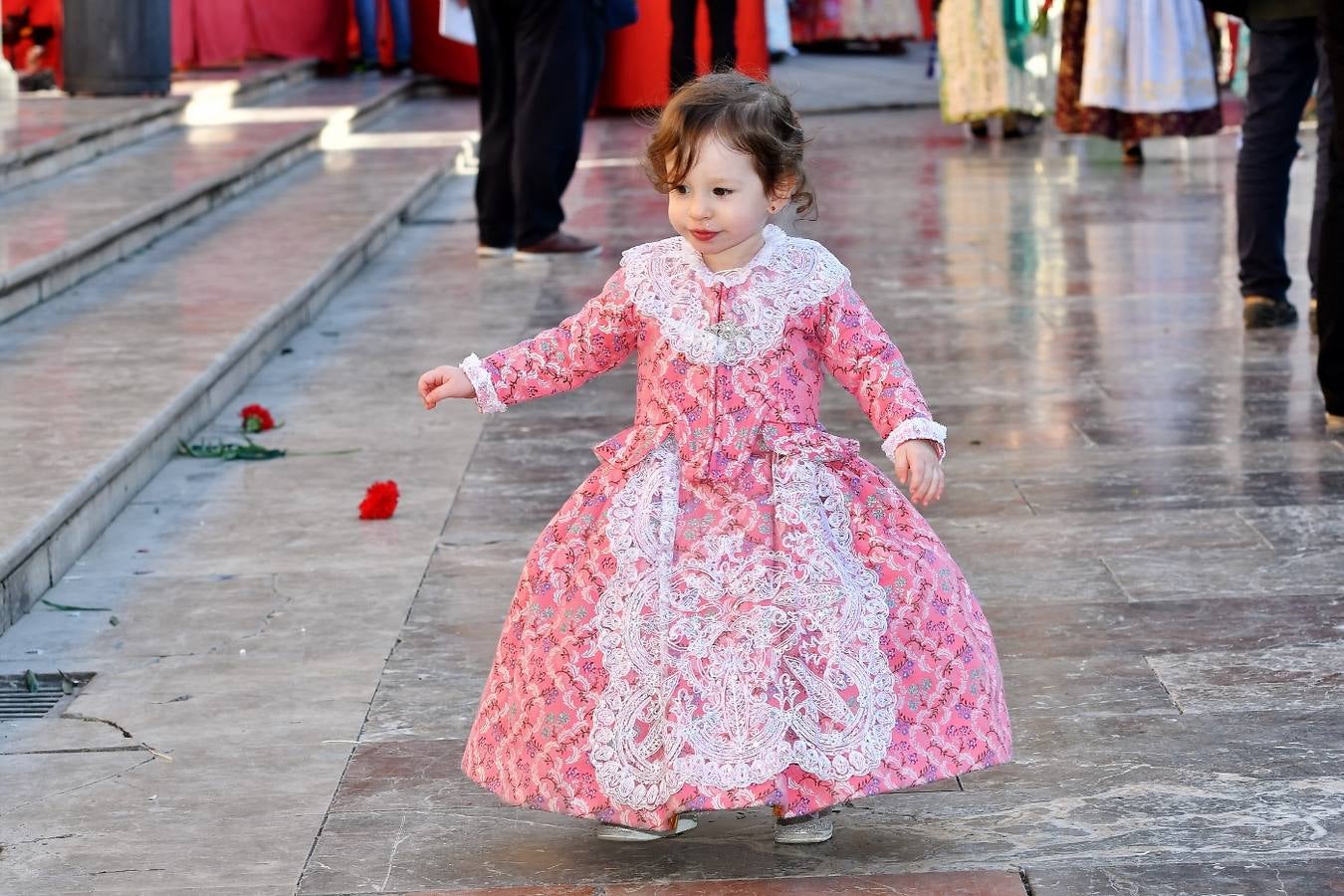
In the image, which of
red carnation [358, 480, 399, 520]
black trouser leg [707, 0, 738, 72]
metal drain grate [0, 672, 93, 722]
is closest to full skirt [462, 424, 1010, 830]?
metal drain grate [0, 672, 93, 722]

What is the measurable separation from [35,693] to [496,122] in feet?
16.1

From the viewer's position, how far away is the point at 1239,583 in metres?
3.66

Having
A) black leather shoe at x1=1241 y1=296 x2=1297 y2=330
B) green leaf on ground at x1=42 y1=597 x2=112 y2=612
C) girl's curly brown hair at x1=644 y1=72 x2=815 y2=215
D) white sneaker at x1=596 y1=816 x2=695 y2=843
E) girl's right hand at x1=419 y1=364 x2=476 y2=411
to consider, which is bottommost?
black leather shoe at x1=1241 y1=296 x2=1297 y2=330

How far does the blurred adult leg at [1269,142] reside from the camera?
562cm

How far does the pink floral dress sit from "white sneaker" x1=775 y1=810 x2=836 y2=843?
0.11 meters

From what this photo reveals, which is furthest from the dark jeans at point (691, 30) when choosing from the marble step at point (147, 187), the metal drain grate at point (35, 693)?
the metal drain grate at point (35, 693)

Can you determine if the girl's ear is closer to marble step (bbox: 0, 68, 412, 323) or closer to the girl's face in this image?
the girl's face

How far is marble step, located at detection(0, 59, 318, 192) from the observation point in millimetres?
7547

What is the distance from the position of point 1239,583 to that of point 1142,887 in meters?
1.31

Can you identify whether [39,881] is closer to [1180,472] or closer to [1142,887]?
[1142,887]

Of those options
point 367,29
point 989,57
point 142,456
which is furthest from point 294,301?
point 367,29

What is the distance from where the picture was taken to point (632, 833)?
2623 mm

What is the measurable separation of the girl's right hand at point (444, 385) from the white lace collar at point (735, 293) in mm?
245

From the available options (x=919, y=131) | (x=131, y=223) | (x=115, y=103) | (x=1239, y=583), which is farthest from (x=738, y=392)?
(x=919, y=131)
